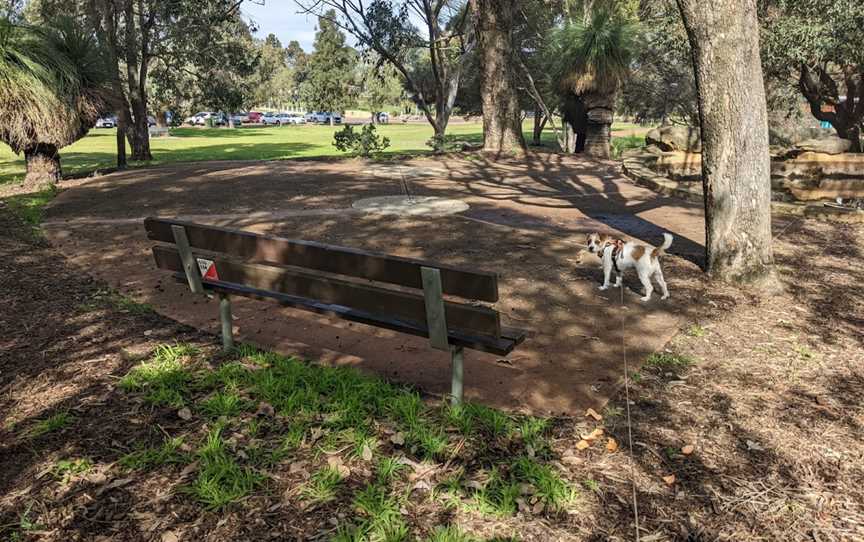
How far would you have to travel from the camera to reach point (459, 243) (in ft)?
24.5

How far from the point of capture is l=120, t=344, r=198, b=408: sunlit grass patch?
3.51 m

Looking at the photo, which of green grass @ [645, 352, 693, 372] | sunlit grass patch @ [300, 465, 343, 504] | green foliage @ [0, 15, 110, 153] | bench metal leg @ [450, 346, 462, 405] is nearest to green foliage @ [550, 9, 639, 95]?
green foliage @ [0, 15, 110, 153]

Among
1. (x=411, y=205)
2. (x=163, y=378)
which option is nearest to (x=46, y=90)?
(x=411, y=205)

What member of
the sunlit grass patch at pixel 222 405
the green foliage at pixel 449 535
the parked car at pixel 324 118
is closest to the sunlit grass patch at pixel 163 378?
the sunlit grass patch at pixel 222 405

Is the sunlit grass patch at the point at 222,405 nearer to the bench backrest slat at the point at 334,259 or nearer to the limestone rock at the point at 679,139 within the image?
the bench backrest slat at the point at 334,259

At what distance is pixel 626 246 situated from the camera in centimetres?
532

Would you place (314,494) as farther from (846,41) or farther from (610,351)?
(846,41)

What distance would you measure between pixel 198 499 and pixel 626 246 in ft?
13.2

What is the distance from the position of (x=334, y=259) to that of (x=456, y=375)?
3.14 feet

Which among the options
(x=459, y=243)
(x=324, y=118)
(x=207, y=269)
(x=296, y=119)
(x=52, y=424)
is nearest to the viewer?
(x=52, y=424)

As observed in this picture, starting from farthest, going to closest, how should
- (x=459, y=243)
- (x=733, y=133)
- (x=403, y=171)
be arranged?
1. (x=403, y=171)
2. (x=459, y=243)
3. (x=733, y=133)

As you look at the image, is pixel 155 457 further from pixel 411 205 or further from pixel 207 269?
pixel 411 205

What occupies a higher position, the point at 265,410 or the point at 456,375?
the point at 456,375

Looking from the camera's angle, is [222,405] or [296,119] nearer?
[222,405]
